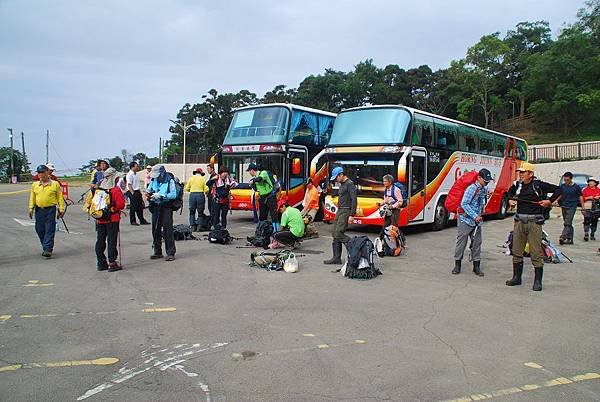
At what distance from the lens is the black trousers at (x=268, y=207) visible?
484 inches

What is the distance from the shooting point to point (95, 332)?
5.12 meters

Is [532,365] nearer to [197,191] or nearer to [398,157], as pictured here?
[398,157]

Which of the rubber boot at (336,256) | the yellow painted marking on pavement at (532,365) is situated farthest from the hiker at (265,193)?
the yellow painted marking on pavement at (532,365)

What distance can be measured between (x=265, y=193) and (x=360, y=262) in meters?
4.88

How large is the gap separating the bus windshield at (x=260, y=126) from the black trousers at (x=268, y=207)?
3181 millimetres

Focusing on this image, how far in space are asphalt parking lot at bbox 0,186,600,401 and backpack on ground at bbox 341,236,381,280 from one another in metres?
0.23

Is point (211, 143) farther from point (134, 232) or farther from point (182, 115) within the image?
point (134, 232)

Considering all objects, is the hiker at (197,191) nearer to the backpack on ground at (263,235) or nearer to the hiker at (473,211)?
the backpack on ground at (263,235)

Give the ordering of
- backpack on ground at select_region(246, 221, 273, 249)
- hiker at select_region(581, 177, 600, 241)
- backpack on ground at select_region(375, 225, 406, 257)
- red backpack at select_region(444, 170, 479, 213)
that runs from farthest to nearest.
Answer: hiker at select_region(581, 177, 600, 241), backpack on ground at select_region(246, 221, 273, 249), backpack on ground at select_region(375, 225, 406, 257), red backpack at select_region(444, 170, 479, 213)

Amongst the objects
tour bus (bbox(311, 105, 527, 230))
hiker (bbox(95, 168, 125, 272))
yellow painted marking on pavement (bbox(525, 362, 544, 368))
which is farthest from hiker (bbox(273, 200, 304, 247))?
yellow painted marking on pavement (bbox(525, 362, 544, 368))

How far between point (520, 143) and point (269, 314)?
18.7 metres

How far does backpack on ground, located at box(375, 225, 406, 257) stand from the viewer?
33.3ft

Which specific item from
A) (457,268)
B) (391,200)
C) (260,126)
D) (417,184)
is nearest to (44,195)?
(391,200)

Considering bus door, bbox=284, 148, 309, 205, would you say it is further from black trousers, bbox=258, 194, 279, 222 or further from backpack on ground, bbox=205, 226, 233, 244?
backpack on ground, bbox=205, 226, 233, 244
